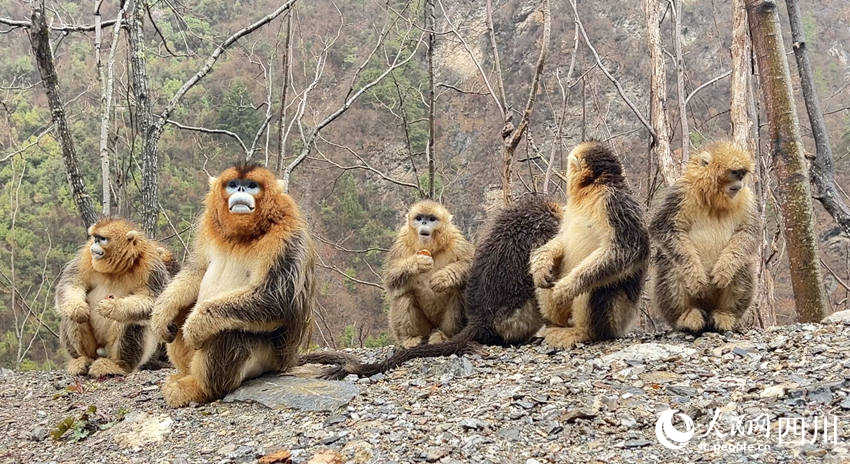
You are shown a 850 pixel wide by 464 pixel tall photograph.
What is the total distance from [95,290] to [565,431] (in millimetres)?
4718

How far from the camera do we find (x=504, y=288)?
6195 mm

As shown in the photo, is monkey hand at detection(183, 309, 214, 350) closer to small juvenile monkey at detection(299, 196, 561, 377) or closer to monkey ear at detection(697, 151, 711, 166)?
small juvenile monkey at detection(299, 196, 561, 377)

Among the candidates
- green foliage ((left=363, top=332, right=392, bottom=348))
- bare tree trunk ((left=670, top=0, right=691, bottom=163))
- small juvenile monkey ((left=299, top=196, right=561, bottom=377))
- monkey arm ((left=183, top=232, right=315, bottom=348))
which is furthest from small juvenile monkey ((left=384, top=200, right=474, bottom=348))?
green foliage ((left=363, top=332, right=392, bottom=348))

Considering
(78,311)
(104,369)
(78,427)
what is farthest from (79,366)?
(78,427)

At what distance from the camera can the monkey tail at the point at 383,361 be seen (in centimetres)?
552

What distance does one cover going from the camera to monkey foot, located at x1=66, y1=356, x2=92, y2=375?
265 inches

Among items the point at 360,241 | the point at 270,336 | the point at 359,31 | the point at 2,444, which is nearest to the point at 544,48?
the point at 270,336

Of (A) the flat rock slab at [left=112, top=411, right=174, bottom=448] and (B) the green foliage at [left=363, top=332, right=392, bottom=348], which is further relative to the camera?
(B) the green foliage at [left=363, top=332, right=392, bottom=348]

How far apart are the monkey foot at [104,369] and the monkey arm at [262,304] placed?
2.08m

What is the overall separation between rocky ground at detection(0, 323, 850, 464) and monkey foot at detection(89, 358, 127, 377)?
556 mm

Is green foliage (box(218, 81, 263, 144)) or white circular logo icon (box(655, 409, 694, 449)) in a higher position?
green foliage (box(218, 81, 263, 144))

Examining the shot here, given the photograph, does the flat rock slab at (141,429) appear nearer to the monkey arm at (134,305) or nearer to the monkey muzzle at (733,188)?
the monkey arm at (134,305)

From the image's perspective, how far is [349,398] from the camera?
484 centimetres

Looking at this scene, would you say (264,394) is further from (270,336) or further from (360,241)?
(360,241)
